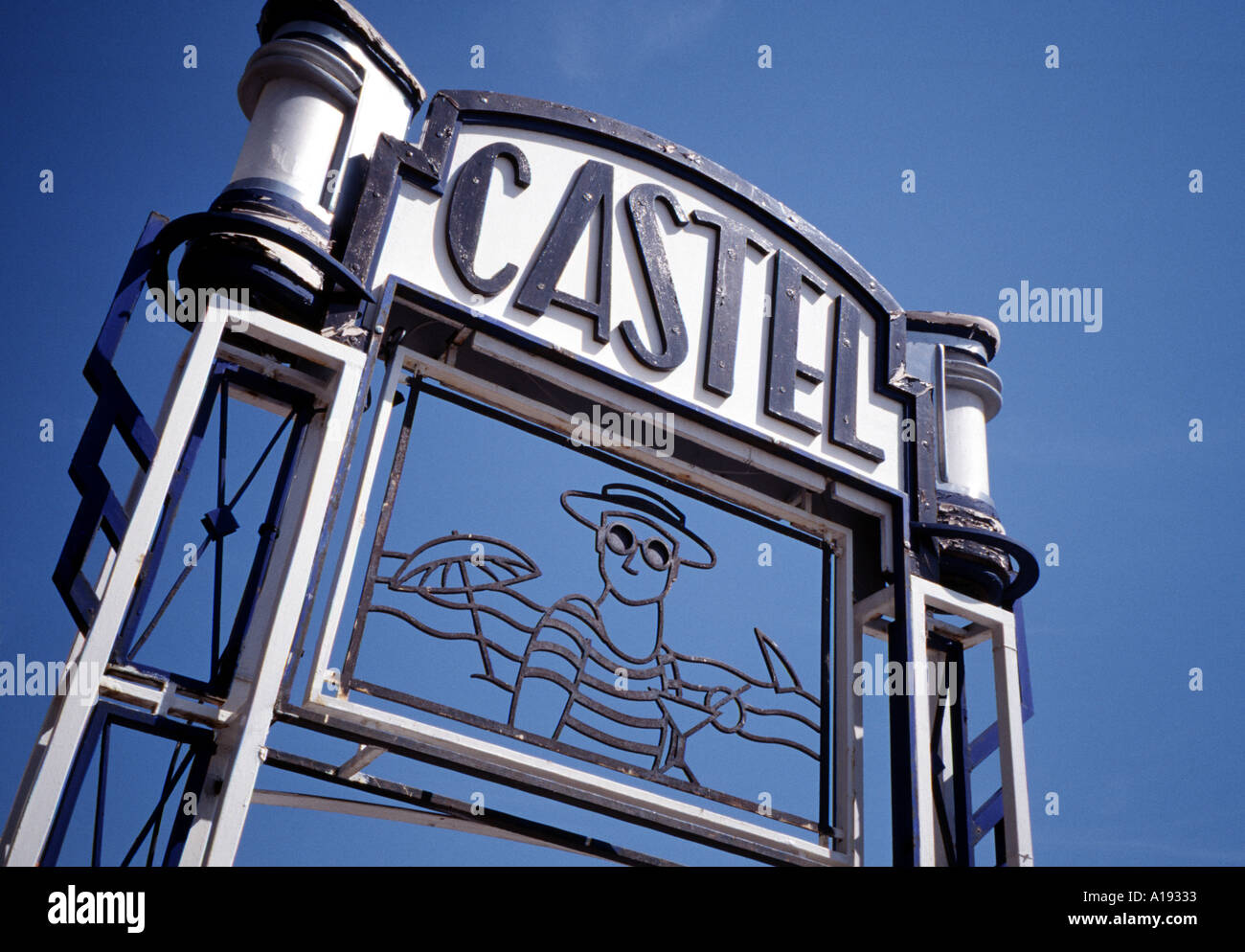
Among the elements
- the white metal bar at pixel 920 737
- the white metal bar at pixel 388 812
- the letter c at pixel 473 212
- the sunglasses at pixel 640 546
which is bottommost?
the white metal bar at pixel 388 812

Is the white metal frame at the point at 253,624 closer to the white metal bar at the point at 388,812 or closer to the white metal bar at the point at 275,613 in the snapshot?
the white metal bar at the point at 275,613

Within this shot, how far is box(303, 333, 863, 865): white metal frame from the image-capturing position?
5449mm

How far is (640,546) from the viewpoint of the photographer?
22.6 feet

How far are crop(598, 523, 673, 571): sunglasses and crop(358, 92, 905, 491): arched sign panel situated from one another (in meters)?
0.79

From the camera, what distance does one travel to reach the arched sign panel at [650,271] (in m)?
6.52

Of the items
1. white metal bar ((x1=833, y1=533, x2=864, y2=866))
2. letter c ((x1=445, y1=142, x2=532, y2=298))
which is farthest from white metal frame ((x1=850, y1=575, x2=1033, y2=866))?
letter c ((x1=445, y1=142, x2=532, y2=298))

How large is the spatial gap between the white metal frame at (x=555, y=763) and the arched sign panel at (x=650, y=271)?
0.96ft

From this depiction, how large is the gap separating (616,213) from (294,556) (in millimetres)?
3124

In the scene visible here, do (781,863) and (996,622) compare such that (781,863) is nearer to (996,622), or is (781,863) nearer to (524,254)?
(996,622)

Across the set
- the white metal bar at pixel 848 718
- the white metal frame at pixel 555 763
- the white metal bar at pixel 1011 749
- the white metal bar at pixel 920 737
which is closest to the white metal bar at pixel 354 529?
the white metal frame at pixel 555 763

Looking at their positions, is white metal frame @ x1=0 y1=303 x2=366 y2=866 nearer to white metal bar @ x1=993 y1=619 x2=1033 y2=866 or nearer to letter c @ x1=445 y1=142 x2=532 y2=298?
letter c @ x1=445 y1=142 x2=532 y2=298

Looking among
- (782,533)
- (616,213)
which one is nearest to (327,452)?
(616,213)

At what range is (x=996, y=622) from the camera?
293 inches

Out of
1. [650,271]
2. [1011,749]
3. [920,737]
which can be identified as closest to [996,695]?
[1011,749]
